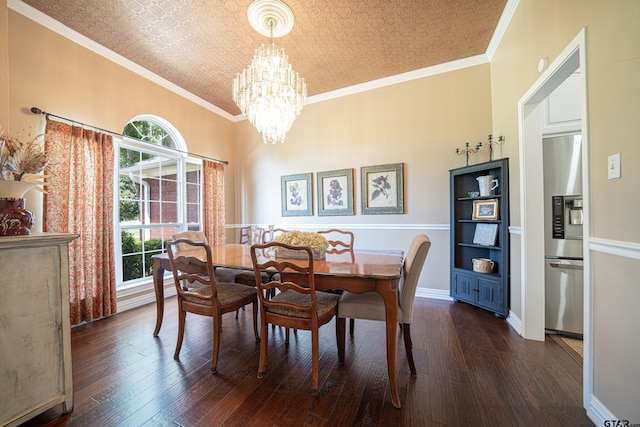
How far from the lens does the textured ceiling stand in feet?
7.23

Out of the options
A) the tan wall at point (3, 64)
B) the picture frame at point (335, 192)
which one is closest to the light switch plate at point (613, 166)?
the picture frame at point (335, 192)

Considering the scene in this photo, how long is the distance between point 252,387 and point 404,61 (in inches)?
149

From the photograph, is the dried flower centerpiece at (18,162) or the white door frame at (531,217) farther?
the white door frame at (531,217)

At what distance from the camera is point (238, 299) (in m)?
1.93

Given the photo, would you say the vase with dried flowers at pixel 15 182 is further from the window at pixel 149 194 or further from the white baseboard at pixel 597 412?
the white baseboard at pixel 597 412

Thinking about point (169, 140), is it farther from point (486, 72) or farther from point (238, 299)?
point (486, 72)

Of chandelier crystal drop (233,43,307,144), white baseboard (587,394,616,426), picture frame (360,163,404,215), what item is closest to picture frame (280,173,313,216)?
picture frame (360,163,404,215)

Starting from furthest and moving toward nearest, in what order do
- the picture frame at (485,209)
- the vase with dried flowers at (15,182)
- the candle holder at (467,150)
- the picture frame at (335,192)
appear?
the picture frame at (335,192) < the candle holder at (467,150) < the picture frame at (485,209) < the vase with dried flowers at (15,182)

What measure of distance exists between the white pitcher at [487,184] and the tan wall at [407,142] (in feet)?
1.41

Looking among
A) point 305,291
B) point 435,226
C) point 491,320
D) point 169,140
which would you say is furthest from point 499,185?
point 169,140

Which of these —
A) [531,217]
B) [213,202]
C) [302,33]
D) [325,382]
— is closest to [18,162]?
[325,382]

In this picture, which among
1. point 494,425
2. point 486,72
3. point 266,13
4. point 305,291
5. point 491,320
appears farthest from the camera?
point 486,72

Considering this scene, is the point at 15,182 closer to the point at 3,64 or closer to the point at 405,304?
the point at 3,64

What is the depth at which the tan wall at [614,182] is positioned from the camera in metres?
1.06
